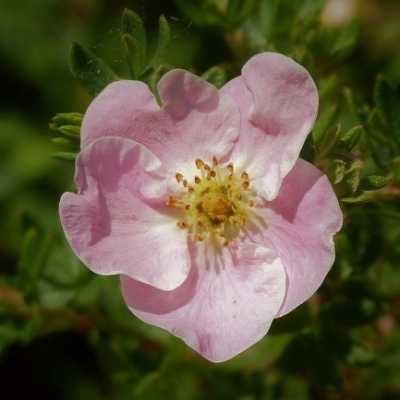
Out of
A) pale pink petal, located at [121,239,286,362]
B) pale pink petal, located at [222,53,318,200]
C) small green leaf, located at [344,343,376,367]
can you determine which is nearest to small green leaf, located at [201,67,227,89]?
pale pink petal, located at [222,53,318,200]

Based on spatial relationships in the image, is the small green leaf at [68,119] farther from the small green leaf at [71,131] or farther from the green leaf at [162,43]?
the green leaf at [162,43]

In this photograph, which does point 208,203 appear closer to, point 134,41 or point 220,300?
point 220,300

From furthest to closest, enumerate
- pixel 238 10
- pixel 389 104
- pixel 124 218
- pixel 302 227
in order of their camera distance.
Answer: pixel 238 10, pixel 389 104, pixel 124 218, pixel 302 227

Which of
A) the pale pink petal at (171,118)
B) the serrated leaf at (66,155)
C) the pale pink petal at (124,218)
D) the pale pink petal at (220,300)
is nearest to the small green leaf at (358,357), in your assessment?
the pale pink petal at (220,300)

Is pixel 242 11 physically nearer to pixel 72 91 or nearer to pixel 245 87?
pixel 245 87

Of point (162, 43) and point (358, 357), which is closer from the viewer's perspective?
point (162, 43)

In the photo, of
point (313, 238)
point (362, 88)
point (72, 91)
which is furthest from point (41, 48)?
point (313, 238)

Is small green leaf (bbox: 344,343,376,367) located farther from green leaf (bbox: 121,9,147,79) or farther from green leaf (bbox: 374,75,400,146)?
green leaf (bbox: 121,9,147,79)

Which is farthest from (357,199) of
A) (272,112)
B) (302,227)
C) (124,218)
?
(124,218)
